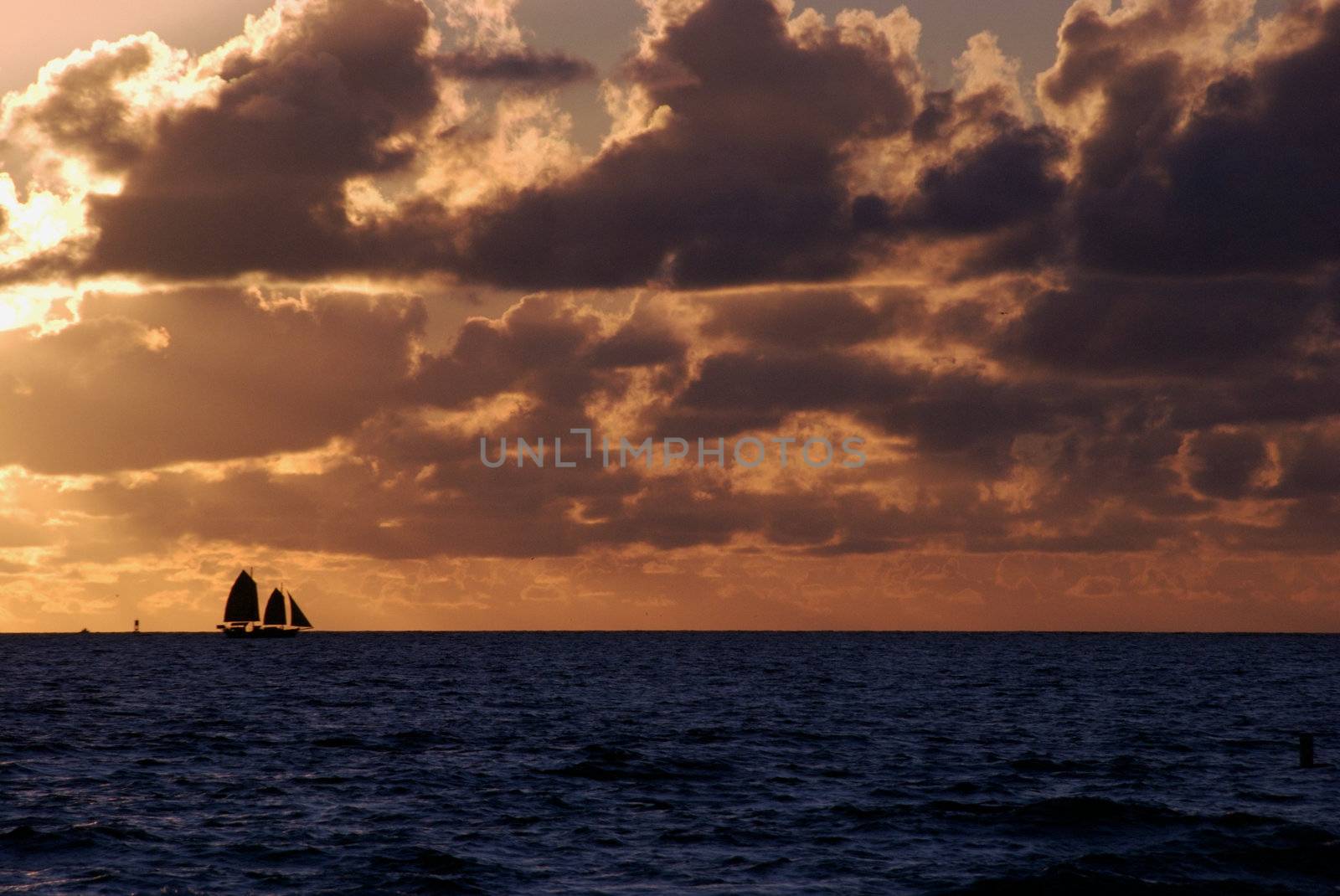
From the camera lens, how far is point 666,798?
49312 millimetres

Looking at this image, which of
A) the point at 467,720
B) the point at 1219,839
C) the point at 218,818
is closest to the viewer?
the point at 1219,839

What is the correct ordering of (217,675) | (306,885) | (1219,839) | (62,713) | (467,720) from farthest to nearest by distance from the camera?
(217,675) < (62,713) < (467,720) < (1219,839) < (306,885)

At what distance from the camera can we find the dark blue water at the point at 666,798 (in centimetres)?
3691

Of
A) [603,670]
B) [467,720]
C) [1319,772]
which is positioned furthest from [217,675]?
[1319,772]

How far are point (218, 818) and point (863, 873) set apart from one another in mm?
20139

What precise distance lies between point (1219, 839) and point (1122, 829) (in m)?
2.73

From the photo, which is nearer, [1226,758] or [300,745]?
[1226,758]

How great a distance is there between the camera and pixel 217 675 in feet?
501

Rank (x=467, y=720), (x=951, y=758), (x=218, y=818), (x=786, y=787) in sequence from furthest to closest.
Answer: (x=467, y=720)
(x=951, y=758)
(x=786, y=787)
(x=218, y=818)

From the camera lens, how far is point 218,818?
44406 millimetres

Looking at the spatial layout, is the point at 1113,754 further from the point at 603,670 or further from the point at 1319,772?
the point at 603,670

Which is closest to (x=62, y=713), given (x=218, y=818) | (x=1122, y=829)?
(x=218, y=818)

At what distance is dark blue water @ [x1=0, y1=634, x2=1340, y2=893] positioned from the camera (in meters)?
36.9

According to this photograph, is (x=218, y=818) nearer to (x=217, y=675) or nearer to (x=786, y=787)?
(x=786, y=787)
